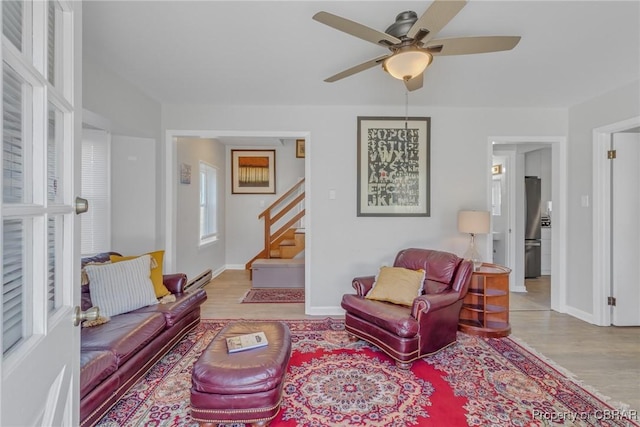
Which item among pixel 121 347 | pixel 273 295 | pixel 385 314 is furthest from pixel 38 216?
pixel 273 295

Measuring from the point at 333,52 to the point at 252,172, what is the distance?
14.1ft

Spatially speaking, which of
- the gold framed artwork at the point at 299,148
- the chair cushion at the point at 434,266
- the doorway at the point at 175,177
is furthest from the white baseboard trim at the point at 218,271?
the chair cushion at the point at 434,266

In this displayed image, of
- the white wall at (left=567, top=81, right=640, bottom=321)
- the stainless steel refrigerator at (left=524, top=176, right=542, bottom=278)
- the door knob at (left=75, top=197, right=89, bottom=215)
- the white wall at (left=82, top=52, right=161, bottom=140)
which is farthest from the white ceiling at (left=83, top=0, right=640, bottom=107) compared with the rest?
the stainless steel refrigerator at (left=524, top=176, right=542, bottom=278)

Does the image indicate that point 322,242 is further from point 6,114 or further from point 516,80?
point 6,114

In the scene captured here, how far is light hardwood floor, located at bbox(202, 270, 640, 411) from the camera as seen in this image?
236 centimetres

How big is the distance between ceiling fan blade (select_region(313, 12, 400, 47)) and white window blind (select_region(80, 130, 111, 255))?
3.15 m

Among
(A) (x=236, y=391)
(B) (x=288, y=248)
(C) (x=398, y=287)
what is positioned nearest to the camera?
(A) (x=236, y=391)

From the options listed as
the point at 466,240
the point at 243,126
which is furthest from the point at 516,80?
the point at 243,126

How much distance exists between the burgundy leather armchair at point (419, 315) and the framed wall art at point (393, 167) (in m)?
0.84

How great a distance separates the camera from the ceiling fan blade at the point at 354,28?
1539mm

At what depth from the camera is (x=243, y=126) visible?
381cm

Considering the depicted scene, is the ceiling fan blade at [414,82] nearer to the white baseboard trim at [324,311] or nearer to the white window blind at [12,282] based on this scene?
the white window blind at [12,282]

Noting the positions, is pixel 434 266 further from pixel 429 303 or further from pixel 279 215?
pixel 279 215

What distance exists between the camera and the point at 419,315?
2.51 metres
